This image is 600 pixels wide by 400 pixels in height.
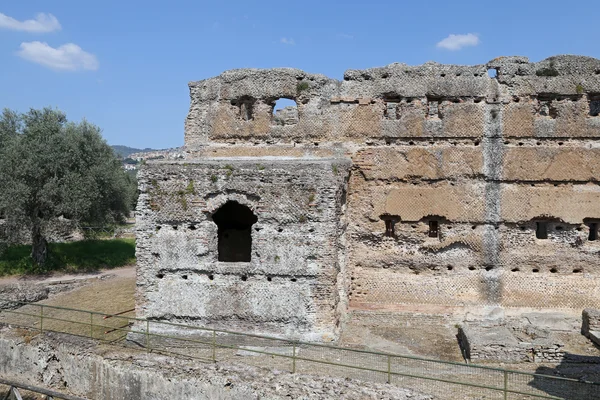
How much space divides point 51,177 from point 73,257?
4476mm

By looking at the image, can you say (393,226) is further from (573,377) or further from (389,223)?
(573,377)

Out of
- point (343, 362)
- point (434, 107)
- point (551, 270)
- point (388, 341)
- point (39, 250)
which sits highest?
point (434, 107)

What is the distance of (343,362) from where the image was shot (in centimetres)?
1026

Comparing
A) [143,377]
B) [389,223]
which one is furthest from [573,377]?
[143,377]

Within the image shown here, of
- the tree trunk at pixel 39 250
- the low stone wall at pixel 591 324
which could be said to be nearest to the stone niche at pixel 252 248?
the low stone wall at pixel 591 324

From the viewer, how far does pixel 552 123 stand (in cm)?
1363

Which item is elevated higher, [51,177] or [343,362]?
[51,177]

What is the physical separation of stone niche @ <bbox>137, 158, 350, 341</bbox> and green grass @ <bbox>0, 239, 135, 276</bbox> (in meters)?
13.6

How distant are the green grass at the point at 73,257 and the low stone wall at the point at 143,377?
1362 cm

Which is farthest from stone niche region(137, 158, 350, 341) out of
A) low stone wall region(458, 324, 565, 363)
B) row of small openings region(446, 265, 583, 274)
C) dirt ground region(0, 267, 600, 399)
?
row of small openings region(446, 265, 583, 274)

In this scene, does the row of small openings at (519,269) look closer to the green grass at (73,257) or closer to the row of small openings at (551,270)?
the row of small openings at (551,270)

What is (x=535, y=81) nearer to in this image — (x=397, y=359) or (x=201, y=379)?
(x=397, y=359)

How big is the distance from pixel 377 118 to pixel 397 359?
271 inches

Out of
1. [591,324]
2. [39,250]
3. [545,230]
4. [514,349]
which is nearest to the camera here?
[514,349]
